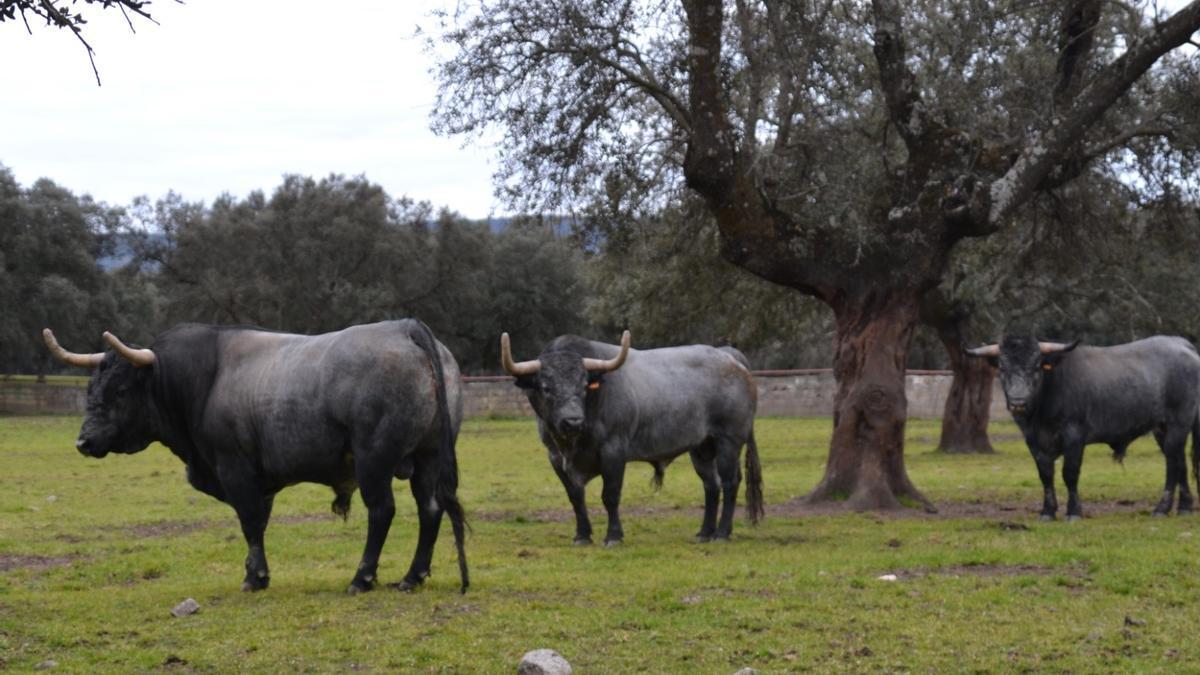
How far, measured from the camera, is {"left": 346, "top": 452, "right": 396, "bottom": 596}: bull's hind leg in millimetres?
10539

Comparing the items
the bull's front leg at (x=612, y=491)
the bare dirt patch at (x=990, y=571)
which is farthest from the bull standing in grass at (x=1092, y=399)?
the bull's front leg at (x=612, y=491)

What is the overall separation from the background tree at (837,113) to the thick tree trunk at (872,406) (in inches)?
0.9

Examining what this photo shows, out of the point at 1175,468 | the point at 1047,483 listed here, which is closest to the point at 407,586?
the point at 1047,483

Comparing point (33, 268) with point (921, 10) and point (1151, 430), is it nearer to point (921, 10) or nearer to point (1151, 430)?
point (921, 10)

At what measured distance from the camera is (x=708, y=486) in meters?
15.2

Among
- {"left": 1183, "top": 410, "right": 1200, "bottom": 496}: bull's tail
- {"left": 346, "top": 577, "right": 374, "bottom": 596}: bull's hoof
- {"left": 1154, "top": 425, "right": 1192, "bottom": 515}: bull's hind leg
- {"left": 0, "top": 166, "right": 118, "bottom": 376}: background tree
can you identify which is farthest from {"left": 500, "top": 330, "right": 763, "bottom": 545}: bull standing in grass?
{"left": 0, "top": 166, "right": 118, "bottom": 376}: background tree

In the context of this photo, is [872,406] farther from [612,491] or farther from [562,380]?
[562,380]

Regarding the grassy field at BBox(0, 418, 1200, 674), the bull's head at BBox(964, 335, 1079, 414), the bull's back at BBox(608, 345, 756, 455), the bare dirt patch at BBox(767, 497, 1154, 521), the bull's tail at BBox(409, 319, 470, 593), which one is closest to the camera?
the grassy field at BBox(0, 418, 1200, 674)

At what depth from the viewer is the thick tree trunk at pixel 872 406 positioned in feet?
58.4

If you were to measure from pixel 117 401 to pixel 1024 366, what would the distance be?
987 centimetres

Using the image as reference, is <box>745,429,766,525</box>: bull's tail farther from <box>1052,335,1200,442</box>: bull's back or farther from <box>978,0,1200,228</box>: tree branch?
<box>978,0,1200,228</box>: tree branch

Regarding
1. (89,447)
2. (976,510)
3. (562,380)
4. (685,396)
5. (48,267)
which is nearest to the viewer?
(89,447)

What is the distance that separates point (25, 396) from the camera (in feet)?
154

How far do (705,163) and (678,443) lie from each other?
337 cm
